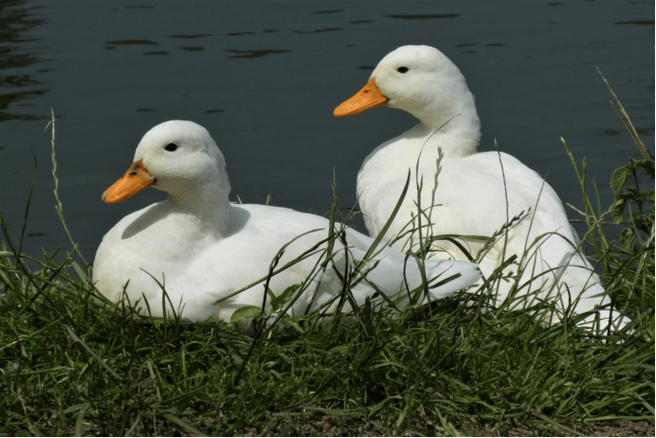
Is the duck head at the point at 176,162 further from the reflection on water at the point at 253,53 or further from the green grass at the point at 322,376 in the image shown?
the reflection on water at the point at 253,53

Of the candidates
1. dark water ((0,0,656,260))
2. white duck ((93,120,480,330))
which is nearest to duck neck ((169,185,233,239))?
white duck ((93,120,480,330))

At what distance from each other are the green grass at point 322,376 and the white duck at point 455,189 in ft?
1.51

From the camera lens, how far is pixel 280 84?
10125mm

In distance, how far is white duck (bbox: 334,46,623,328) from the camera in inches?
190

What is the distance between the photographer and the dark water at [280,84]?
8516mm

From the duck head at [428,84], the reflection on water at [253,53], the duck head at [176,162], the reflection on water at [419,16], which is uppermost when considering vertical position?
the duck head at [176,162]

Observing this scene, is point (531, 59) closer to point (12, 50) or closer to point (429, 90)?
point (429, 90)

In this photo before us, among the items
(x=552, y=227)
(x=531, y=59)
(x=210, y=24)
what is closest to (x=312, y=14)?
(x=210, y=24)

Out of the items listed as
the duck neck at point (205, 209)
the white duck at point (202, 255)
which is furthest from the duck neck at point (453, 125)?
the duck neck at point (205, 209)

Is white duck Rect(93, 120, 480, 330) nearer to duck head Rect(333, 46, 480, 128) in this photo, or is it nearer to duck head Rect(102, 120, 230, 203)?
duck head Rect(102, 120, 230, 203)

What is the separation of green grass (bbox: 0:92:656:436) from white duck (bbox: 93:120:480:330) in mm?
157

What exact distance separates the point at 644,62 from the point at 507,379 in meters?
7.62

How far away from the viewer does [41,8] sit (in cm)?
1263

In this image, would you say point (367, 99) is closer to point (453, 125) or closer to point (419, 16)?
point (453, 125)
